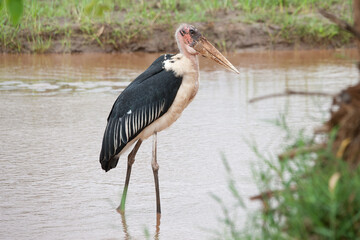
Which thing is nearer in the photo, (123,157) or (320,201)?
(320,201)

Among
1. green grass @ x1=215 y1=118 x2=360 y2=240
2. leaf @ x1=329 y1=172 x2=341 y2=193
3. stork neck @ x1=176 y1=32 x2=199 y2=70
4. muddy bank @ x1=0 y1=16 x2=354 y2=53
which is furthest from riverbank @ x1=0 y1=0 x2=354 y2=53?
leaf @ x1=329 y1=172 x2=341 y2=193

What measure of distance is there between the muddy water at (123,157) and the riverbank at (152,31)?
0.39m

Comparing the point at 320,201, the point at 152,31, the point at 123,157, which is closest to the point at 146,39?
the point at 152,31

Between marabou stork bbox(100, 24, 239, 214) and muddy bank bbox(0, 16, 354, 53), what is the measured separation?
5700 mm

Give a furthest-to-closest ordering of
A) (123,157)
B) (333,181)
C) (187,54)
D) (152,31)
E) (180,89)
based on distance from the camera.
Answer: (152,31) → (123,157) → (187,54) → (180,89) → (333,181)

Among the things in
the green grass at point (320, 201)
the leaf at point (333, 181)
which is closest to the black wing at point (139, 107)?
the green grass at point (320, 201)

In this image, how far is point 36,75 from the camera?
898cm

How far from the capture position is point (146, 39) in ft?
34.4

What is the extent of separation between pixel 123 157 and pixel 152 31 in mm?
4824

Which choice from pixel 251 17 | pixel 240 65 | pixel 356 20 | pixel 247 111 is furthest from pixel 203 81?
pixel 356 20

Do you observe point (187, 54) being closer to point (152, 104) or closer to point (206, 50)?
point (206, 50)

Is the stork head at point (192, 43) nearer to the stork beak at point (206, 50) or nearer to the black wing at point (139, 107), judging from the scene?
the stork beak at point (206, 50)

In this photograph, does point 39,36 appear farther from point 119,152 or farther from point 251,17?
point 119,152

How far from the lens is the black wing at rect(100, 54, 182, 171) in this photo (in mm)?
4562
